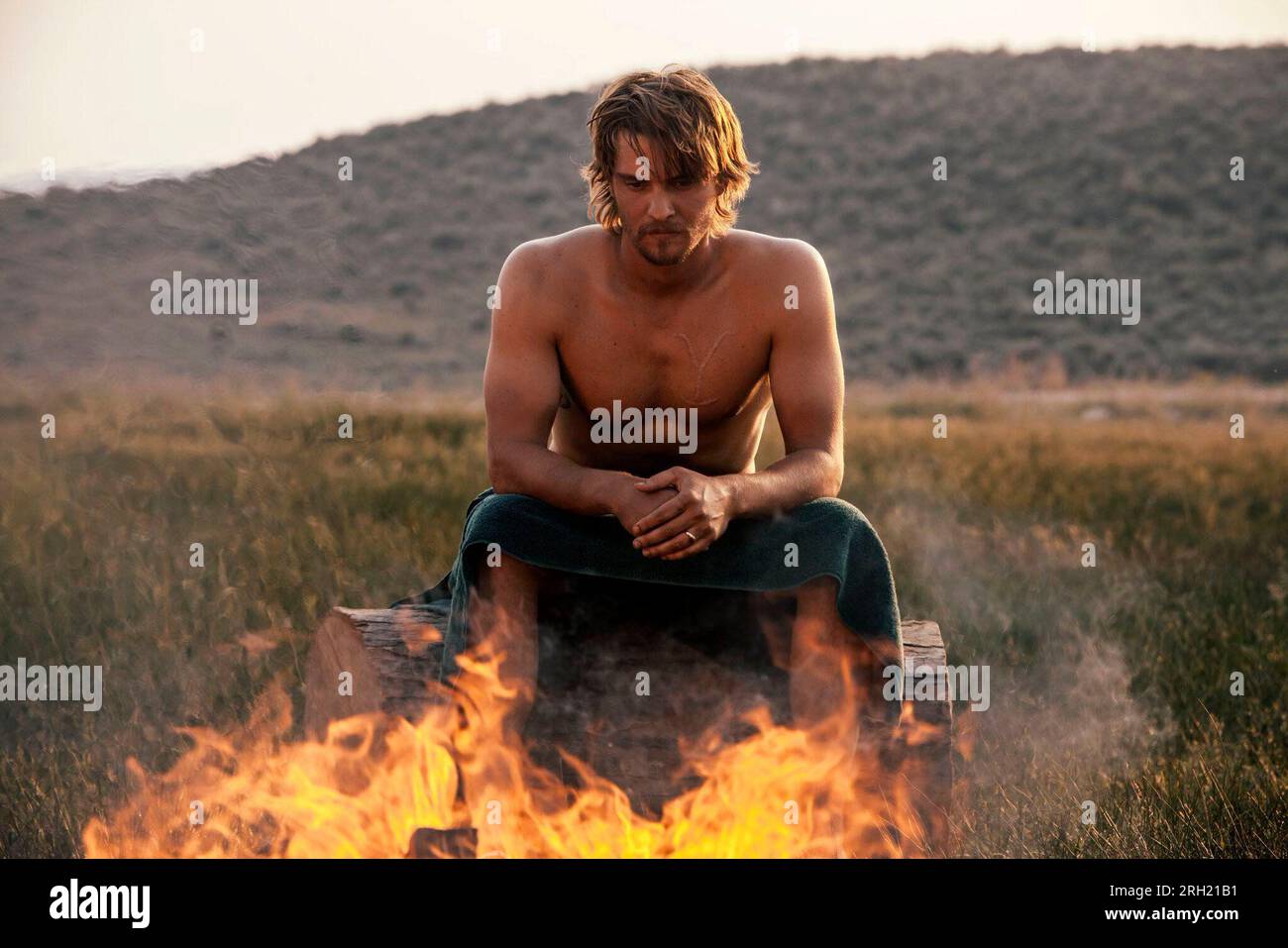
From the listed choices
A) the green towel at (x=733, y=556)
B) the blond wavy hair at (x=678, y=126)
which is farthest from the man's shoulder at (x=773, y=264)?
the green towel at (x=733, y=556)

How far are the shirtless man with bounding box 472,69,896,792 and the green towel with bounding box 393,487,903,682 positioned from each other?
0.05 metres

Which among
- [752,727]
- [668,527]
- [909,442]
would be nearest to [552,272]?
[668,527]

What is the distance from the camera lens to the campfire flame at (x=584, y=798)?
3.80 meters

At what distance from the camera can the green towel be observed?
3.80m

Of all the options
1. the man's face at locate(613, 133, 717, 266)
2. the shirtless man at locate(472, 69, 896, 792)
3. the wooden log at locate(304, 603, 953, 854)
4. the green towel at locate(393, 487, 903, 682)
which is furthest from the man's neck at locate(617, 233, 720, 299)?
the wooden log at locate(304, 603, 953, 854)

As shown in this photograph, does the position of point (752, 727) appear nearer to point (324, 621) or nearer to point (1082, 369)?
point (324, 621)

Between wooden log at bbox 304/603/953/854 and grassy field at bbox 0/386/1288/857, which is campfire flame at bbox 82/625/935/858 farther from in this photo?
grassy field at bbox 0/386/1288/857

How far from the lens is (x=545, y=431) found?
4.17 meters

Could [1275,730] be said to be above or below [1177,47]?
below

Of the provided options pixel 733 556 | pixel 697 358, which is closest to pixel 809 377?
pixel 697 358

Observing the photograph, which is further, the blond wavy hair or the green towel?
the blond wavy hair
